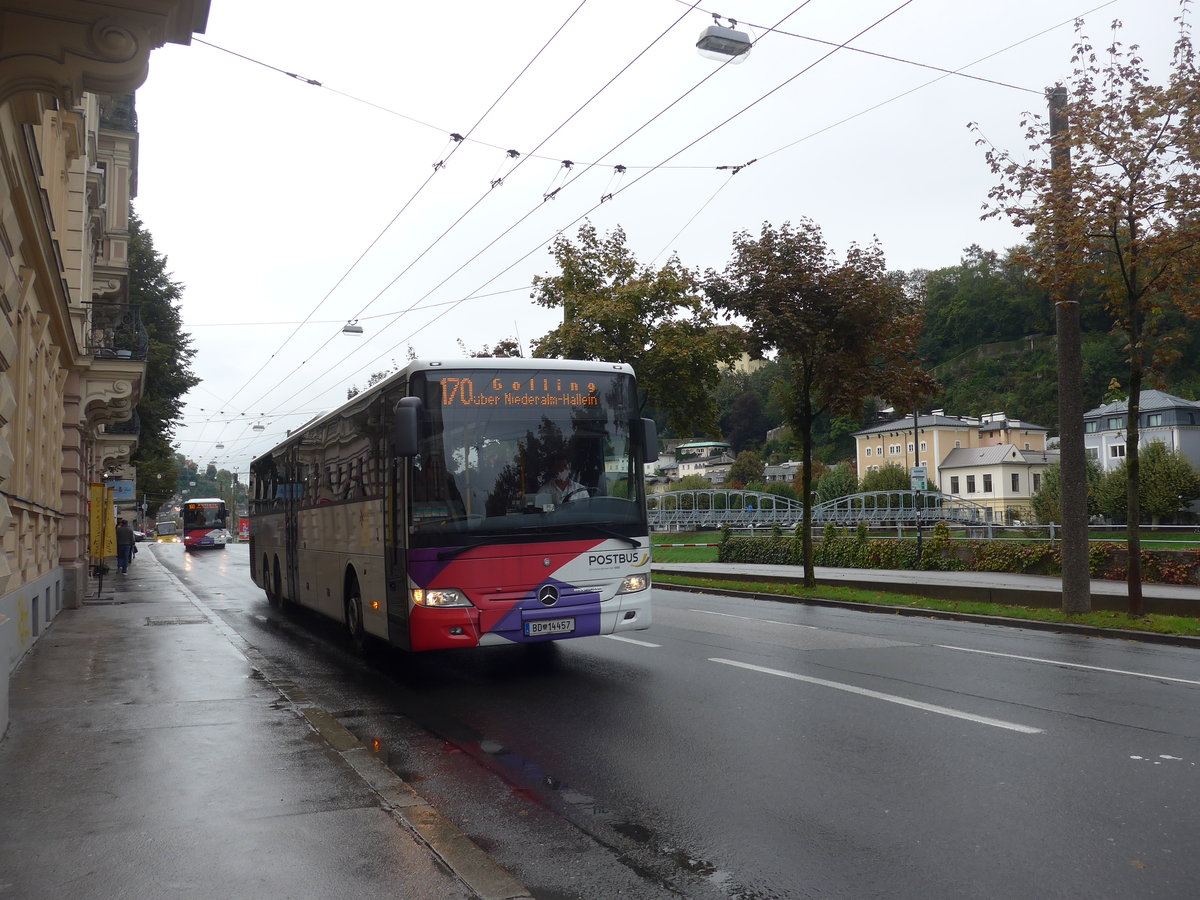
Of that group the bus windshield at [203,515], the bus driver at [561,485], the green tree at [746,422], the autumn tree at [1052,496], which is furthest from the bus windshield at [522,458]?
the green tree at [746,422]

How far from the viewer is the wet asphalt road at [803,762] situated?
4.70 m

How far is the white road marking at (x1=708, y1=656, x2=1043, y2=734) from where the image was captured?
7.56 metres

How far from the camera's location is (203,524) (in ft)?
215

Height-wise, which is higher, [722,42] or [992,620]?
[722,42]

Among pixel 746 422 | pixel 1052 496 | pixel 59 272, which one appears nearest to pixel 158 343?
pixel 59 272

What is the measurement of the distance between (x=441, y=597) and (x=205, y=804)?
3861 mm

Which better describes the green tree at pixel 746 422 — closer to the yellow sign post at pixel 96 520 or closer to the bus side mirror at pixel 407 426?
the yellow sign post at pixel 96 520

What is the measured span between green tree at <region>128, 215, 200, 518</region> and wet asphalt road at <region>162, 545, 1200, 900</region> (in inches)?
1149

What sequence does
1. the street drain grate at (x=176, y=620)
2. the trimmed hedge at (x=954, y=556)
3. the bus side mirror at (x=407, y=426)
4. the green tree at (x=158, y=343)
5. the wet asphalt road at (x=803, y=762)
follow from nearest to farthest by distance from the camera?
the wet asphalt road at (x=803, y=762) < the bus side mirror at (x=407, y=426) < the street drain grate at (x=176, y=620) < the trimmed hedge at (x=954, y=556) < the green tree at (x=158, y=343)

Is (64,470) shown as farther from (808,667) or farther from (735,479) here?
(735,479)

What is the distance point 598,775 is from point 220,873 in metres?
2.43

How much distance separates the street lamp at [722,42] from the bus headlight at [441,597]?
704 centimetres

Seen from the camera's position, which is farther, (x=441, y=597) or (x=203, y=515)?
(x=203, y=515)

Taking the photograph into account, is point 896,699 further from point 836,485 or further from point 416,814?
point 836,485
